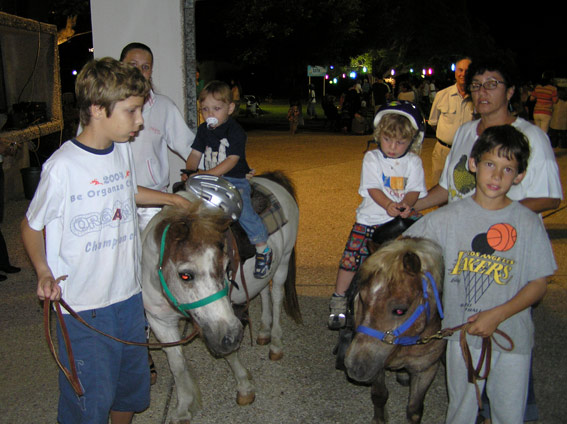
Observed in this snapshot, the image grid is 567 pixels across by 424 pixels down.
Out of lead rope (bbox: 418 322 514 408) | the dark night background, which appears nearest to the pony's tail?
lead rope (bbox: 418 322 514 408)

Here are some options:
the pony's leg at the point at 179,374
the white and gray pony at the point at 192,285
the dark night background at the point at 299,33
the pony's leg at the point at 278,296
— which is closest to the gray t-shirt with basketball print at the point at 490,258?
the white and gray pony at the point at 192,285

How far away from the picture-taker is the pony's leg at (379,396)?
3027 mm

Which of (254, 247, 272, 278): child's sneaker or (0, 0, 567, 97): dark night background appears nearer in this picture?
(254, 247, 272, 278): child's sneaker

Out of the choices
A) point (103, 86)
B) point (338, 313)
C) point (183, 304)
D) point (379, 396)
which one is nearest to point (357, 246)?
point (338, 313)

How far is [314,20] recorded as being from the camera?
22344mm

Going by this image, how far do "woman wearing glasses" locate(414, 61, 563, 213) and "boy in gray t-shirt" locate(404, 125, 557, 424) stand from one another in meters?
0.37

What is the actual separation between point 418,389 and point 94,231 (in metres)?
2.06

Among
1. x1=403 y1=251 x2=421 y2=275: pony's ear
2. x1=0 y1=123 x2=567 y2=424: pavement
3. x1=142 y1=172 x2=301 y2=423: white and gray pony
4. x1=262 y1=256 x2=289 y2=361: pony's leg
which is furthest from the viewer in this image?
x1=262 y1=256 x2=289 y2=361: pony's leg

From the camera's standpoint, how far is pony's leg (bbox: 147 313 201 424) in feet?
10.6

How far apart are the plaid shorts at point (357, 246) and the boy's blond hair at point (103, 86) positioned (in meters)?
2.01

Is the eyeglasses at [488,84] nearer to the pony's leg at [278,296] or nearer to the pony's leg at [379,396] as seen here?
the pony's leg at [379,396]

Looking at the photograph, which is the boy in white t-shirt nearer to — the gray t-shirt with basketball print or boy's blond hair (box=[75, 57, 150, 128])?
boy's blond hair (box=[75, 57, 150, 128])

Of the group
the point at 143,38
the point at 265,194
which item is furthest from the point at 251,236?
the point at 143,38

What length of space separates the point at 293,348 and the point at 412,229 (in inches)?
77.8
